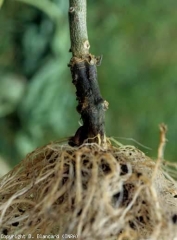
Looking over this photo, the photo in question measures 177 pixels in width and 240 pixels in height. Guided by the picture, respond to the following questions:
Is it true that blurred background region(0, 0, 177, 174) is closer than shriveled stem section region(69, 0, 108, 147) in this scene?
No

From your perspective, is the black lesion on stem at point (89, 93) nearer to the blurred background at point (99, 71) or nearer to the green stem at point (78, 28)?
the green stem at point (78, 28)

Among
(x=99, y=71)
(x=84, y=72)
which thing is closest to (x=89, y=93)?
(x=84, y=72)

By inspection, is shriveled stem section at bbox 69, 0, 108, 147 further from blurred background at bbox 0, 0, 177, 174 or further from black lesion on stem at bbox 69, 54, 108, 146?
blurred background at bbox 0, 0, 177, 174

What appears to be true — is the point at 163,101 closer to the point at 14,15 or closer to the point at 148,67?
the point at 148,67

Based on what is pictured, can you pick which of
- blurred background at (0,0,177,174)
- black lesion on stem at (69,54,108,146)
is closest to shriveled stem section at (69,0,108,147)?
black lesion on stem at (69,54,108,146)

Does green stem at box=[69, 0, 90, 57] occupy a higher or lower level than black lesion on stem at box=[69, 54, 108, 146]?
higher

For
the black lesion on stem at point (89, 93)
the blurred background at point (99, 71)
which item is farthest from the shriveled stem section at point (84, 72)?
the blurred background at point (99, 71)

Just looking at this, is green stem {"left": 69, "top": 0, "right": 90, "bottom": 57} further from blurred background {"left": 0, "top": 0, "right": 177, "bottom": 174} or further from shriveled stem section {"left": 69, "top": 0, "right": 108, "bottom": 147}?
blurred background {"left": 0, "top": 0, "right": 177, "bottom": 174}

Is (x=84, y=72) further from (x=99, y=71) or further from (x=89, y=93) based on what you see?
(x=99, y=71)
